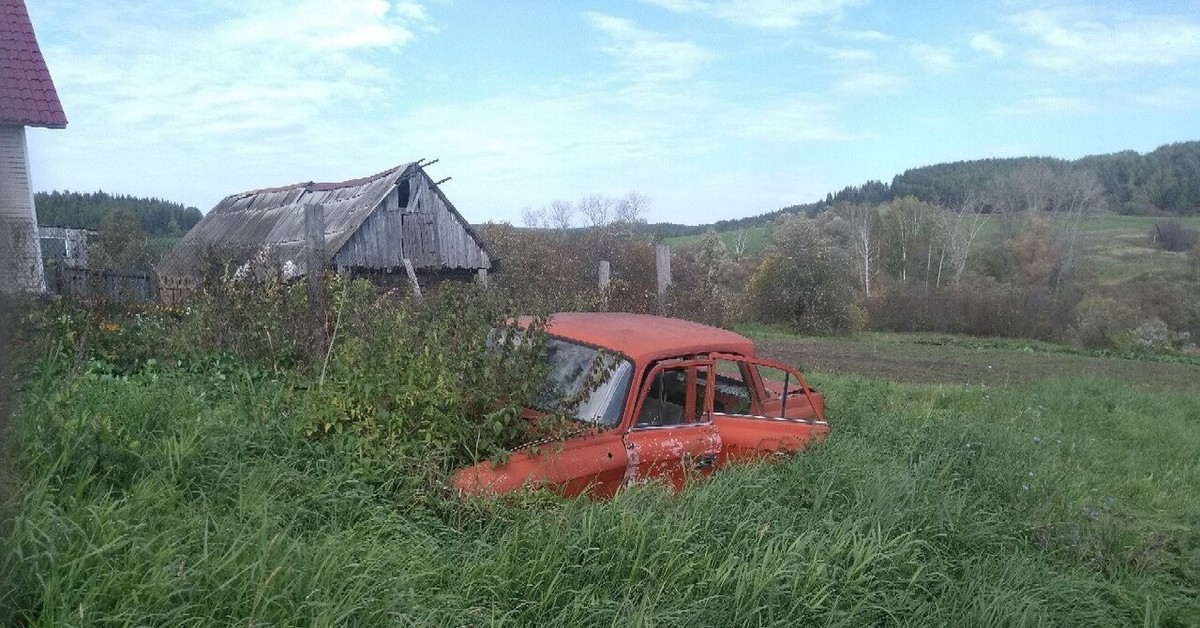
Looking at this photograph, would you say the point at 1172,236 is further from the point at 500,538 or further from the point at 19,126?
the point at 19,126

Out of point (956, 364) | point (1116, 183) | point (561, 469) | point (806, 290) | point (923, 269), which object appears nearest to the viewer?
point (561, 469)

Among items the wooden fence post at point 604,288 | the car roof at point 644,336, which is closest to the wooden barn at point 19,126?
the car roof at point 644,336

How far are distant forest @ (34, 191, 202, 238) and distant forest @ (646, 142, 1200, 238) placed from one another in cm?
5315

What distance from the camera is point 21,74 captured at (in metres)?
10.3

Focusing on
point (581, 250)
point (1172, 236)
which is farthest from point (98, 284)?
point (1172, 236)

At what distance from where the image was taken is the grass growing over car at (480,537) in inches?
121

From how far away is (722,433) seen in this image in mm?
5594

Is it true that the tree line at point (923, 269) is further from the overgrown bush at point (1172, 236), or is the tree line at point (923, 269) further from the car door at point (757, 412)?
the car door at point (757, 412)

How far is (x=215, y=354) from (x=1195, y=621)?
6.89 m

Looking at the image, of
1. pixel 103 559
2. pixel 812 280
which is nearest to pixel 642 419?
pixel 103 559

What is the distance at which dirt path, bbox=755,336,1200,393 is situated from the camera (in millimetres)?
18656

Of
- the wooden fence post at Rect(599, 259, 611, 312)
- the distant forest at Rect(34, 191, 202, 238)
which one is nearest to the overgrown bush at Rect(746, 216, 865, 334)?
the wooden fence post at Rect(599, 259, 611, 312)

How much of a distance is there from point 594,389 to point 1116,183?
266ft

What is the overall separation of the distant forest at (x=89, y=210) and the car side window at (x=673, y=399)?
5.22 metres
